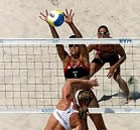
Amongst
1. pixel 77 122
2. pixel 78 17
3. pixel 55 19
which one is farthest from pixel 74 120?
pixel 78 17

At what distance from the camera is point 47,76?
11.5m

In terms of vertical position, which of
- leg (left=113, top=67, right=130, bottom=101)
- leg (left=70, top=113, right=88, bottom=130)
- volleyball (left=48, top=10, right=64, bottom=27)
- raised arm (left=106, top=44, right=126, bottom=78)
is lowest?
leg (left=70, top=113, right=88, bottom=130)

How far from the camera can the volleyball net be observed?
10836 mm

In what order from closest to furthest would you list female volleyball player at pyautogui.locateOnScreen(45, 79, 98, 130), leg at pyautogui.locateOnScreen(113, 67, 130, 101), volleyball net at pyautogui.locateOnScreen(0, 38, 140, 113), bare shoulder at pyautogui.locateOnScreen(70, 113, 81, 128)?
female volleyball player at pyautogui.locateOnScreen(45, 79, 98, 130) < bare shoulder at pyautogui.locateOnScreen(70, 113, 81, 128) < leg at pyautogui.locateOnScreen(113, 67, 130, 101) < volleyball net at pyautogui.locateOnScreen(0, 38, 140, 113)

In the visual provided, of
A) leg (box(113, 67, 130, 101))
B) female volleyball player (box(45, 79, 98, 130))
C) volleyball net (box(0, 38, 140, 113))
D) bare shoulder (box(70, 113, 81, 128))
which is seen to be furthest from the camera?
volleyball net (box(0, 38, 140, 113))

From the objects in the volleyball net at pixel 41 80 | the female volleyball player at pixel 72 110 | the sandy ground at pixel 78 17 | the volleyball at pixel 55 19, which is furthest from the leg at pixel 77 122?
the sandy ground at pixel 78 17

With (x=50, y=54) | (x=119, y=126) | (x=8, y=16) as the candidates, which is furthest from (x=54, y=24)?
(x=8, y=16)

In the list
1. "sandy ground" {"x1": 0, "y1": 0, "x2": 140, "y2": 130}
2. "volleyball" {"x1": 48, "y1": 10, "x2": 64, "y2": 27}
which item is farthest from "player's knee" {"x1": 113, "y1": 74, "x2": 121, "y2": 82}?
"sandy ground" {"x1": 0, "y1": 0, "x2": 140, "y2": 130}

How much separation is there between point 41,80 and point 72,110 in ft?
12.2

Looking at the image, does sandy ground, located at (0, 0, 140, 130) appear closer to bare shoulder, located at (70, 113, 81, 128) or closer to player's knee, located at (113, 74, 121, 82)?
player's knee, located at (113, 74, 121, 82)

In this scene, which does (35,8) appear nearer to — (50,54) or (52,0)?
(52,0)

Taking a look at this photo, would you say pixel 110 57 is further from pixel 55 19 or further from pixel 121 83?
pixel 55 19

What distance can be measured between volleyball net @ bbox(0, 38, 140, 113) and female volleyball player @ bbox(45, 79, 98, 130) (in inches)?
91.8

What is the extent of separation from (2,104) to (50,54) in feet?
5.46
